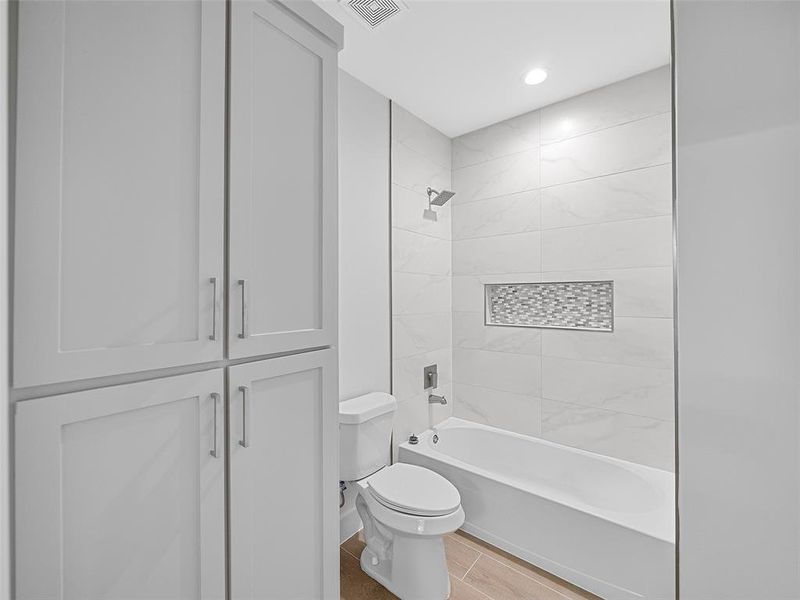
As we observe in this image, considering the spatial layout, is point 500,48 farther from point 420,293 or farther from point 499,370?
point 499,370

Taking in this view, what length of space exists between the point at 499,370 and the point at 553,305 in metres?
0.56

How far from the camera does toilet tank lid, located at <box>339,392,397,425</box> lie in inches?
70.4

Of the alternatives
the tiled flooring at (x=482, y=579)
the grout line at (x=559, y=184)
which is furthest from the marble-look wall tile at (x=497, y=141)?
the tiled flooring at (x=482, y=579)

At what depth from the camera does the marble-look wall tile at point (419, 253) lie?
2.30 meters

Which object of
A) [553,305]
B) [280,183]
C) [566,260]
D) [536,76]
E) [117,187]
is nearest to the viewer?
[117,187]

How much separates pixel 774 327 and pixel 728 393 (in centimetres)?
9

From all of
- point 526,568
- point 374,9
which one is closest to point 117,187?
point 374,9

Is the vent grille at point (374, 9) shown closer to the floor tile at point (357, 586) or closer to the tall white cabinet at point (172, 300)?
the tall white cabinet at point (172, 300)

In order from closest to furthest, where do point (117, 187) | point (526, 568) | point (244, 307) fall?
point (117, 187), point (244, 307), point (526, 568)

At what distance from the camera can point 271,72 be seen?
101 cm

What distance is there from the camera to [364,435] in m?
1.83

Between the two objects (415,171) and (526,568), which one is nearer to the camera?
(526,568)

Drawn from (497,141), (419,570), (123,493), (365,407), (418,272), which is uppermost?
(497,141)

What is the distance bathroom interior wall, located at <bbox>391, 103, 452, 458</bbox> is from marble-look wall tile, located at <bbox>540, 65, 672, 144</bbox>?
2.52 feet
